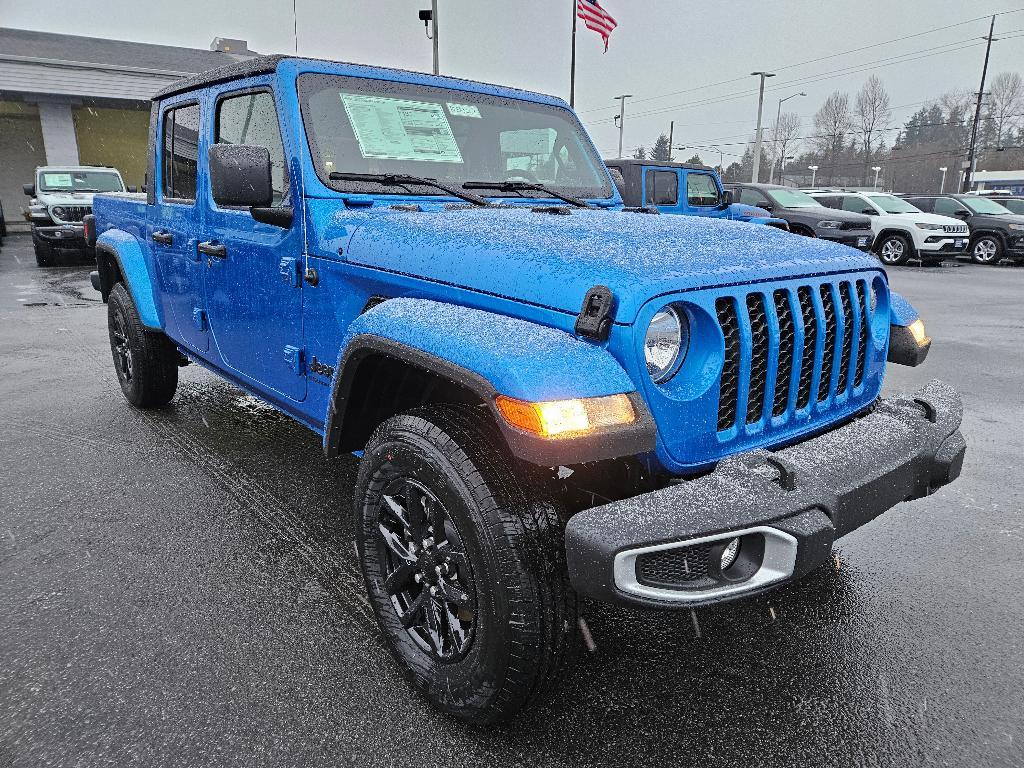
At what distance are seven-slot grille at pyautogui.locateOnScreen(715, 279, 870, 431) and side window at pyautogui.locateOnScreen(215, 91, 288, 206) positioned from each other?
6.13 feet

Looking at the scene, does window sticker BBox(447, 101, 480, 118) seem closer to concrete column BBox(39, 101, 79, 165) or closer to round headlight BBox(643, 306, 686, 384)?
round headlight BBox(643, 306, 686, 384)

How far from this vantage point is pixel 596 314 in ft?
5.90

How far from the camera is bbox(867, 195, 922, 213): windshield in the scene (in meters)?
17.5

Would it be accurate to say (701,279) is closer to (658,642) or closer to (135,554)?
(658,642)

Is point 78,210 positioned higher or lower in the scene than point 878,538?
higher

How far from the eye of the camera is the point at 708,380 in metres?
1.87

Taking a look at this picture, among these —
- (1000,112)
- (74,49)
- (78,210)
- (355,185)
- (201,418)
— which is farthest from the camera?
(1000,112)

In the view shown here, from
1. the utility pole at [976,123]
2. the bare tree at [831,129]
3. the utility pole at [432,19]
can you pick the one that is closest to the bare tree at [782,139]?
the bare tree at [831,129]

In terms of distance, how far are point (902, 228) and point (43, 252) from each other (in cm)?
1873

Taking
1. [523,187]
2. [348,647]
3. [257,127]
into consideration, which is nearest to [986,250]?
[523,187]

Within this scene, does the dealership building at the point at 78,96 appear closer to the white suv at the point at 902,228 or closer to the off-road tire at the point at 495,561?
the white suv at the point at 902,228

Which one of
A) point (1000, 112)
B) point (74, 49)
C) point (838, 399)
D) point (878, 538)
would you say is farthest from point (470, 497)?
point (1000, 112)

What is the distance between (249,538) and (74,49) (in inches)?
1224

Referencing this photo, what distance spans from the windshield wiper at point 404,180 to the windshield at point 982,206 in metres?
20.0
